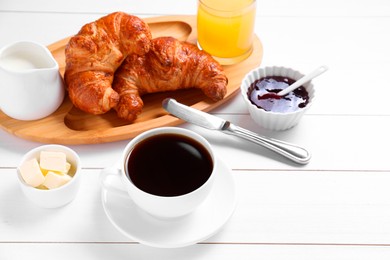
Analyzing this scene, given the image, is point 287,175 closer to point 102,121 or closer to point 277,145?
point 277,145

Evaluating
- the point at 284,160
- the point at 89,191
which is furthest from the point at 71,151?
the point at 284,160

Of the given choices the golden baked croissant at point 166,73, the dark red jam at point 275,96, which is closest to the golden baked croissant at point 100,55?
the golden baked croissant at point 166,73

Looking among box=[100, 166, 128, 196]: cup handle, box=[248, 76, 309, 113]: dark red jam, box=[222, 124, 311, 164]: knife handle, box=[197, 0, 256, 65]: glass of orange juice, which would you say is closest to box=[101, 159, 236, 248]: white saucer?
box=[100, 166, 128, 196]: cup handle

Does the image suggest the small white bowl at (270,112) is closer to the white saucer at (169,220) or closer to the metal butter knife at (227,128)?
the metal butter knife at (227,128)

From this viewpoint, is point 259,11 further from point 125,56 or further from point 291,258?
point 291,258

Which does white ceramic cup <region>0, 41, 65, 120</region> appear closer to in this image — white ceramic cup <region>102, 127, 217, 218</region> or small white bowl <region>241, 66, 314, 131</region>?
white ceramic cup <region>102, 127, 217, 218</region>
